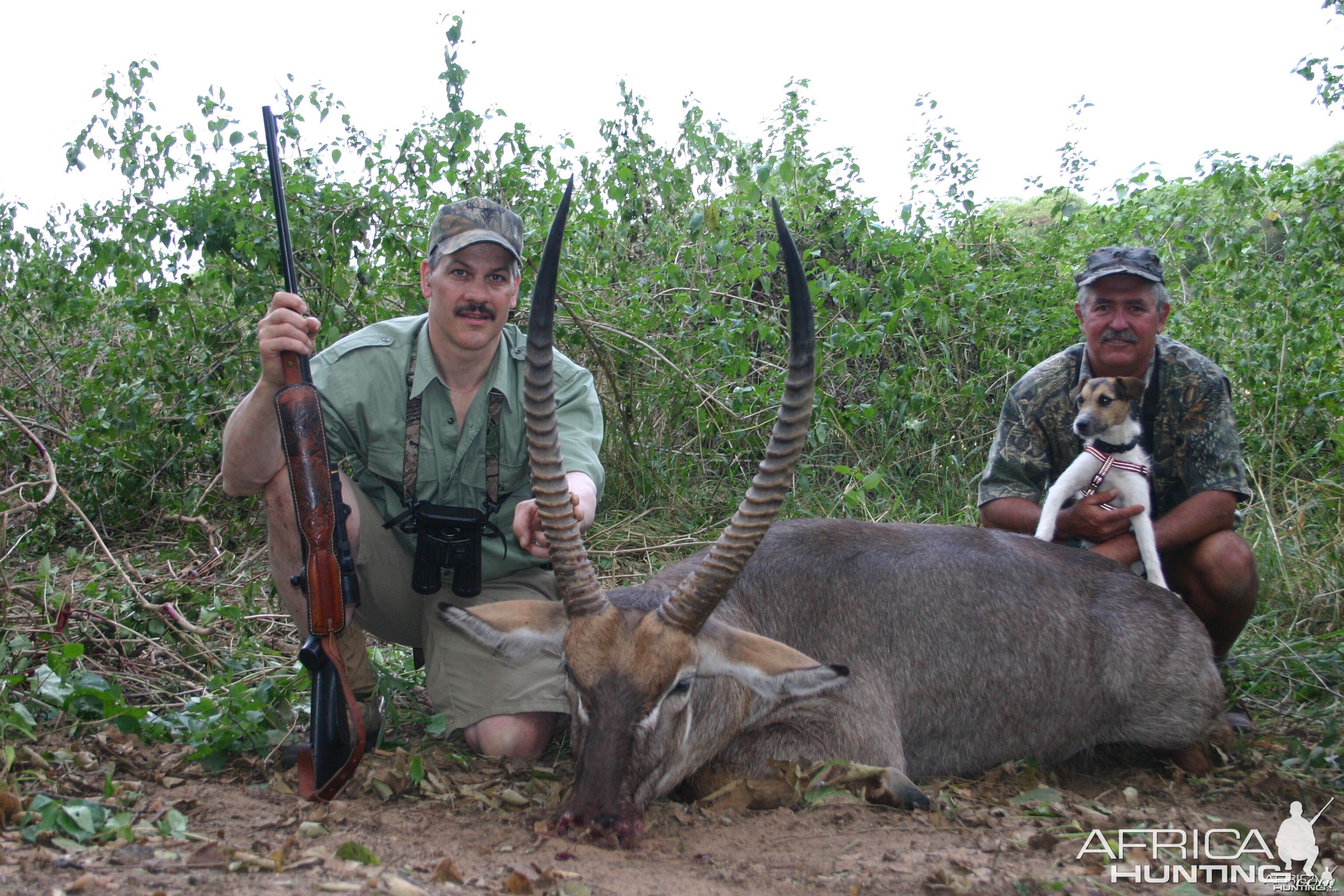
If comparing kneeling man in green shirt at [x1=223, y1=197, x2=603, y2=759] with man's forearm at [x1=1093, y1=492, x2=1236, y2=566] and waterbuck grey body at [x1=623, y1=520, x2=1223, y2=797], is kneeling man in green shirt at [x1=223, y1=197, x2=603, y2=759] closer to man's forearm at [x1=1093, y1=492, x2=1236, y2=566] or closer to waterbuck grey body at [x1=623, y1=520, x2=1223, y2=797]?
waterbuck grey body at [x1=623, y1=520, x2=1223, y2=797]

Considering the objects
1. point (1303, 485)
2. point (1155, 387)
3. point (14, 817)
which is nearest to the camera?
point (14, 817)

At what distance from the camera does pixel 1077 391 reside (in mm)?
5016

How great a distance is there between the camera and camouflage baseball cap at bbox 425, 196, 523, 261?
4.46 m

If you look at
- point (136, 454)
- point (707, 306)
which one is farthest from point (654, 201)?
point (136, 454)

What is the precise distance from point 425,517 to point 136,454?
385 centimetres

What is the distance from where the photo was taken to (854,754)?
12.4 feet

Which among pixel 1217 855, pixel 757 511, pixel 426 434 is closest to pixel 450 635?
pixel 426 434

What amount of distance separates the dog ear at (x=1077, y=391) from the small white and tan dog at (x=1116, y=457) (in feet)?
0.08

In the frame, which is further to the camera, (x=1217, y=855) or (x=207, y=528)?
(x=207, y=528)

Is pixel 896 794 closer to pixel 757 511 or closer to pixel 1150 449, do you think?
pixel 757 511

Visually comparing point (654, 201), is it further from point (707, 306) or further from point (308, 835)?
point (308, 835)

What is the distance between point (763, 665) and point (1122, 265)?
2.99 m

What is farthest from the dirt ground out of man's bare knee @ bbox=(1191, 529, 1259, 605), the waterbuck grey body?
man's bare knee @ bbox=(1191, 529, 1259, 605)

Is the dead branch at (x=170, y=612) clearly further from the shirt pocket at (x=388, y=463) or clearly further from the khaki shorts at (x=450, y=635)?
the shirt pocket at (x=388, y=463)
